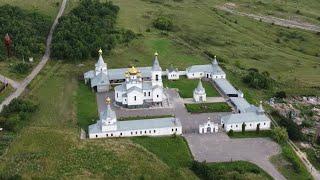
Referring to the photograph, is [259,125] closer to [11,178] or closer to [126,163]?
[126,163]

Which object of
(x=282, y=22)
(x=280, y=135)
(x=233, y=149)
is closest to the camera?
(x=233, y=149)

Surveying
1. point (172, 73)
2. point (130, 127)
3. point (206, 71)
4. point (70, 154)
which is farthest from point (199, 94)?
point (70, 154)

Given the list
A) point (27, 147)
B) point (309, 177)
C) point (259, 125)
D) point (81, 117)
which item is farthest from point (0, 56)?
point (309, 177)

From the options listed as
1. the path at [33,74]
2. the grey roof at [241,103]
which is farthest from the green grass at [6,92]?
the grey roof at [241,103]

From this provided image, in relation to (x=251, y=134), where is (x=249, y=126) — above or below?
above

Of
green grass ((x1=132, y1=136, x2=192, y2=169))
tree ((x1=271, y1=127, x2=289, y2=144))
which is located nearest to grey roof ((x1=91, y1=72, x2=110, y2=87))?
green grass ((x1=132, y1=136, x2=192, y2=169))

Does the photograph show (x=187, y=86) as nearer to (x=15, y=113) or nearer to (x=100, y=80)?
(x=100, y=80)
